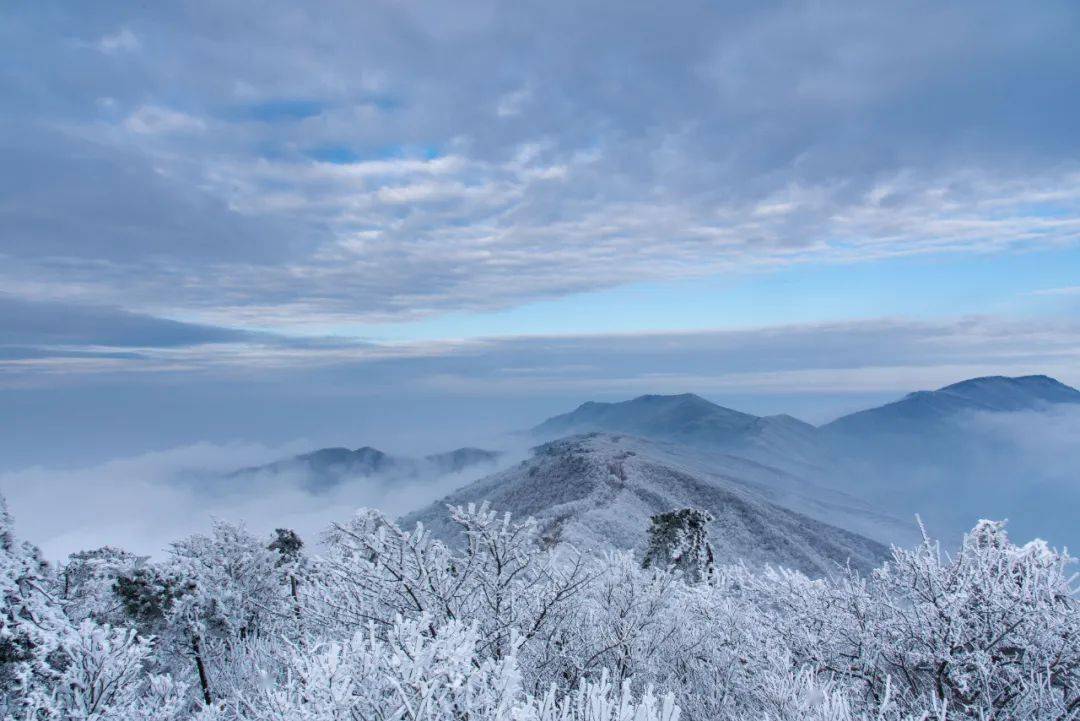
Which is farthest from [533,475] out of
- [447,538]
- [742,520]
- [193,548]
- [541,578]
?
[541,578]

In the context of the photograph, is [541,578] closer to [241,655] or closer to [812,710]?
[812,710]

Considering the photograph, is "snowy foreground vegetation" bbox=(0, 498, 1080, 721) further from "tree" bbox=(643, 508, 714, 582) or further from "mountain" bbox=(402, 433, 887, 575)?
"mountain" bbox=(402, 433, 887, 575)

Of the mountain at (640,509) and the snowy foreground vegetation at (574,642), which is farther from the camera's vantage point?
the mountain at (640,509)

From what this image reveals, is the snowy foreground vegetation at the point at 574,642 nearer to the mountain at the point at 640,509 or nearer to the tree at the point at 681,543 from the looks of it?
the tree at the point at 681,543

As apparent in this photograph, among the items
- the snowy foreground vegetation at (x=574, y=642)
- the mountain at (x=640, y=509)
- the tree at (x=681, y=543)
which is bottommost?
the mountain at (x=640, y=509)

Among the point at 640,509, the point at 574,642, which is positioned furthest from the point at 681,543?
the point at 640,509

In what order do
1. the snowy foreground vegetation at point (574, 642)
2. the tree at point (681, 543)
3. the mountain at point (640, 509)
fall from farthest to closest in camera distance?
the mountain at point (640, 509) < the tree at point (681, 543) < the snowy foreground vegetation at point (574, 642)

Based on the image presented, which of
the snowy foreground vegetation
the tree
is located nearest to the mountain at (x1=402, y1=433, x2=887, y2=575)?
the tree

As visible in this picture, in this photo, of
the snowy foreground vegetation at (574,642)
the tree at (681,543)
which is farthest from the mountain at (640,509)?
the snowy foreground vegetation at (574,642)

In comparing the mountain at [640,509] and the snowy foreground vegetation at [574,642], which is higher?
the snowy foreground vegetation at [574,642]
